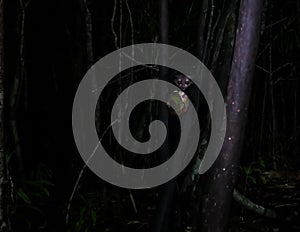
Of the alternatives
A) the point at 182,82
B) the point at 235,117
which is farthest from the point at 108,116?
the point at 235,117

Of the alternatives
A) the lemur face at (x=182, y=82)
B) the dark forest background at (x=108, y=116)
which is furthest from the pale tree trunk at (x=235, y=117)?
the lemur face at (x=182, y=82)

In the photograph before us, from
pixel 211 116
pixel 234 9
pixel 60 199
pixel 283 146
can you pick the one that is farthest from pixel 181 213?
pixel 283 146

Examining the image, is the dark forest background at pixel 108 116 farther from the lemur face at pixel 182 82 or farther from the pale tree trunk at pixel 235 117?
the pale tree trunk at pixel 235 117

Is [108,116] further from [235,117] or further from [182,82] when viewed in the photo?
[235,117]

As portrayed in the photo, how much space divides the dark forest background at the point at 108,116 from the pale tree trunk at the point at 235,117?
297mm

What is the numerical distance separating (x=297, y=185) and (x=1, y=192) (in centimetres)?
199

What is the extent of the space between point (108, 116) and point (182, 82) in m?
0.76

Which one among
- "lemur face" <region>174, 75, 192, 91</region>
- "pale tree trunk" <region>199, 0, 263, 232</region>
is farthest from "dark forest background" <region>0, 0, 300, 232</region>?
"pale tree trunk" <region>199, 0, 263, 232</region>

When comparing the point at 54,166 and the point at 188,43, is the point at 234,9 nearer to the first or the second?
the point at 188,43

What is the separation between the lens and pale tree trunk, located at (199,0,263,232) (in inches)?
59.7

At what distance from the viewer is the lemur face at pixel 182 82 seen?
7.36 ft

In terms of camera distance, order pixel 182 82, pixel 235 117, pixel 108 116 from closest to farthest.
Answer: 1. pixel 235 117
2. pixel 182 82
3. pixel 108 116

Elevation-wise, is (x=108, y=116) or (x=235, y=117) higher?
(x=235, y=117)

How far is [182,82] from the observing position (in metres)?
2.25
